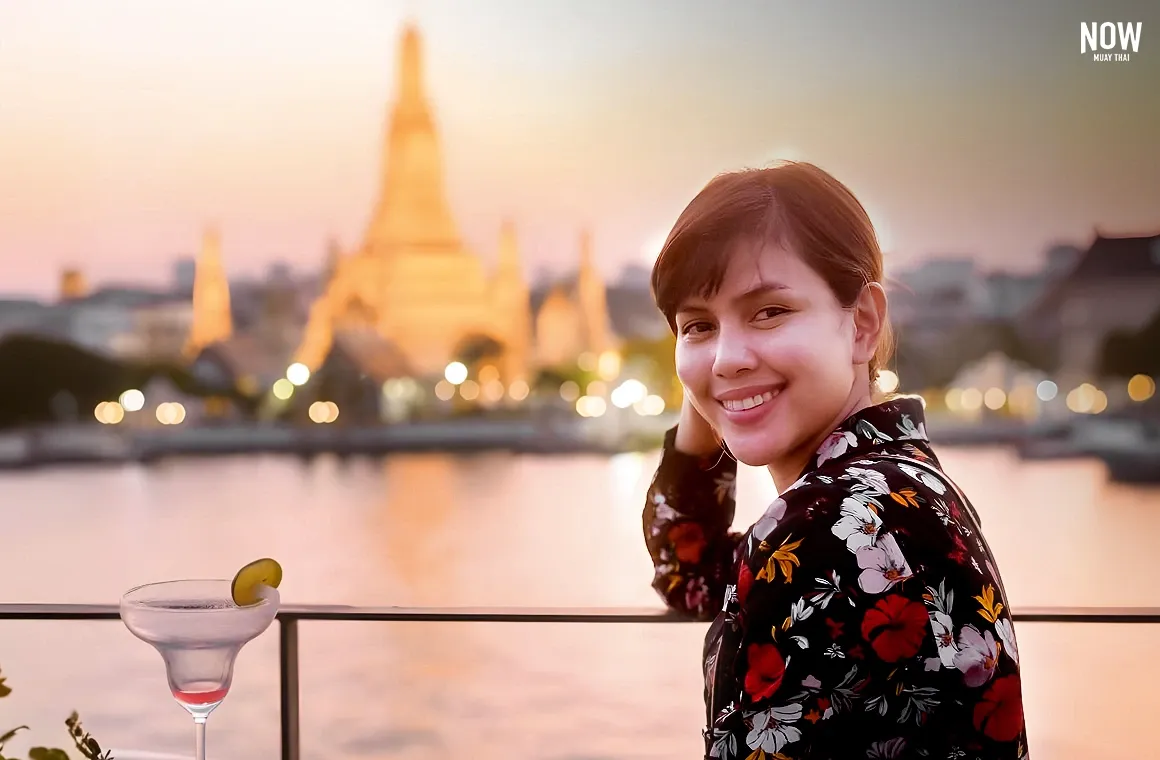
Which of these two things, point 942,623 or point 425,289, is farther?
point 425,289

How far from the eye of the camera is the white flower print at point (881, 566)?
789 millimetres

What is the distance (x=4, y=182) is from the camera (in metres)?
47.8

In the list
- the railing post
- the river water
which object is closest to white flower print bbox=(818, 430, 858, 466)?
the railing post

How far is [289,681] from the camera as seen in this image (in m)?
1.47

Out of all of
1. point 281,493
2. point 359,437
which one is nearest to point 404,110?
point 359,437

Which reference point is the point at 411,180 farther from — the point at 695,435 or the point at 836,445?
the point at 836,445

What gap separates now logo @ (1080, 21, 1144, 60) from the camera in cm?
4074

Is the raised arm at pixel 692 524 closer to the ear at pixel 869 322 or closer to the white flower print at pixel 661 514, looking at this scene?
the white flower print at pixel 661 514

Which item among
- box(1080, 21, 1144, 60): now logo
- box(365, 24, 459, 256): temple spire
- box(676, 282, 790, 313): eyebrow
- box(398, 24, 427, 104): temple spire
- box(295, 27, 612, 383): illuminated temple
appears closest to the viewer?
box(676, 282, 790, 313): eyebrow

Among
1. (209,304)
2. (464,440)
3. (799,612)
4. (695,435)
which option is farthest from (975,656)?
(464,440)

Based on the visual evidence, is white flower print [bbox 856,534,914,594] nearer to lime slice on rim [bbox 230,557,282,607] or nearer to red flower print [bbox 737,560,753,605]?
red flower print [bbox 737,560,753,605]

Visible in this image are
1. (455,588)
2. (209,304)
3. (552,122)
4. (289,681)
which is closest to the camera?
(289,681)

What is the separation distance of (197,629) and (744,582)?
1.51ft

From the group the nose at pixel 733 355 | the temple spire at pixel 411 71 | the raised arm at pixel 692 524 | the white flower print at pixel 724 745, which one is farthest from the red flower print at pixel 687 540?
the temple spire at pixel 411 71
